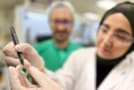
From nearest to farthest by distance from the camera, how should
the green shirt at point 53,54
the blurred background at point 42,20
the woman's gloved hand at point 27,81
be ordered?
the woman's gloved hand at point 27,81 → the green shirt at point 53,54 → the blurred background at point 42,20

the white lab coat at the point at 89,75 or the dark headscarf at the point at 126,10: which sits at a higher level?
the dark headscarf at the point at 126,10

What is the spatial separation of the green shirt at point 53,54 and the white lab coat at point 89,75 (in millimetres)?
469

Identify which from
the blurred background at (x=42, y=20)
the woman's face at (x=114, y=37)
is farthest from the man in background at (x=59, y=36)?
the woman's face at (x=114, y=37)

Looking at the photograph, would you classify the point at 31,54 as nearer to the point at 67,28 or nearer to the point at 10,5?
the point at 67,28

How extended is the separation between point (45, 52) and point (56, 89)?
1.00m

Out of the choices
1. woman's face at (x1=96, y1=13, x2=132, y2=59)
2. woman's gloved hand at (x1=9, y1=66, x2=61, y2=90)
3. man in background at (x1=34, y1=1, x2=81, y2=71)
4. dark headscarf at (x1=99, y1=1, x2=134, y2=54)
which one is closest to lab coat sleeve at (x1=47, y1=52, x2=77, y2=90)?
woman's face at (x1=96, y1=13, x2=132, y2=59)

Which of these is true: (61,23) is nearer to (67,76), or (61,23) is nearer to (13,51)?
(67,76)

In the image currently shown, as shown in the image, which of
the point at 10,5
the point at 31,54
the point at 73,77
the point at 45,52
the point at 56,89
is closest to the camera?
the point at 56,89

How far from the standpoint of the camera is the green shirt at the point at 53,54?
160cm

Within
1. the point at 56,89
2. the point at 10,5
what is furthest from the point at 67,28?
the point at 10,5

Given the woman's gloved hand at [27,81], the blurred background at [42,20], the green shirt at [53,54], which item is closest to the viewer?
the woman's gloved hand at [27,81]

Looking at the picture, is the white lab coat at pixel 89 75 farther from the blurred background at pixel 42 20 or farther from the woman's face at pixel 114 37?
the blurred background at pixel 42 20

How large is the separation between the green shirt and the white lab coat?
47 centimetres

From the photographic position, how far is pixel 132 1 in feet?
3.39
